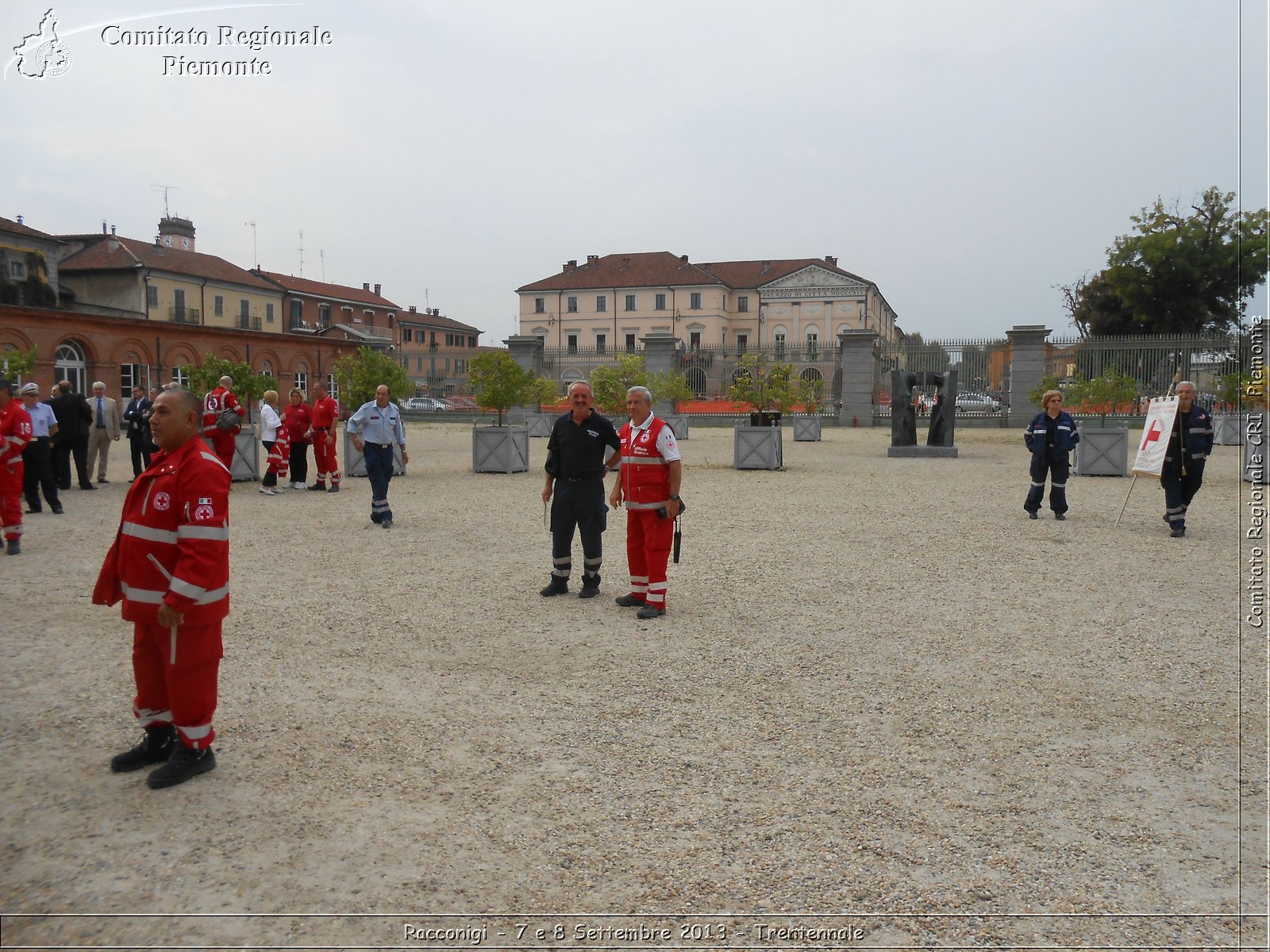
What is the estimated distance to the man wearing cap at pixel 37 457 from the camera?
40.8 ft

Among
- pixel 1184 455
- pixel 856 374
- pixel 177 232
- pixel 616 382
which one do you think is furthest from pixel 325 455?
pixel 177 232

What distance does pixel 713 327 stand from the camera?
82.7m

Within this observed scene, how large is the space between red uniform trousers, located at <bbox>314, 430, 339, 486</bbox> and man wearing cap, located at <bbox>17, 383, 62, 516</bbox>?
3883 millimetres

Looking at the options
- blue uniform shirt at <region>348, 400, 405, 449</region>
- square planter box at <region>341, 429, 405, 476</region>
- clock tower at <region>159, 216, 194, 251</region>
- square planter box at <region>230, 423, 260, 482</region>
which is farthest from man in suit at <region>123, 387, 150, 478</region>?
clock tower at <region>159, 216, 194, 251</region>

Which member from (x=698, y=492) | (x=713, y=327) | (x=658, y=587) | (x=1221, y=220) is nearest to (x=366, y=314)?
(x=713, y=327)

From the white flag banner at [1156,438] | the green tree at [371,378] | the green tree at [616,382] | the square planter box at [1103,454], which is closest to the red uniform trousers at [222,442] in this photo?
the green tree at [371,378]

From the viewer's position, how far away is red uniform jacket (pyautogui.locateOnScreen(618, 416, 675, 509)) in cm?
721

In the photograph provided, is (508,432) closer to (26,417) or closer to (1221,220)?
(26,417)

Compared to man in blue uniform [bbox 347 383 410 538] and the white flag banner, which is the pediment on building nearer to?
the white flag banner

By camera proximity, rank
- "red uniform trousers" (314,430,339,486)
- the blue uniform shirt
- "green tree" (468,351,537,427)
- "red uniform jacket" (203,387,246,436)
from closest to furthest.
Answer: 1. the blue uniform shirt
2. "red uniform jacket" (203,387,246,436)
3. "red uniform trousers" (314,430,339,486)
4. "green tree" (468,351,537,427)

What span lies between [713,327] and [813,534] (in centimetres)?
7316

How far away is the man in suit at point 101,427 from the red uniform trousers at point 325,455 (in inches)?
152

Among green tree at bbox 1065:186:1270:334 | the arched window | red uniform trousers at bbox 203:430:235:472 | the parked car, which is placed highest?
green tree at bbox 1065:186:1270:334

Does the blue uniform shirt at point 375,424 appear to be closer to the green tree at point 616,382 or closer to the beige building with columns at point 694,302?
the green tree at point 616,382
